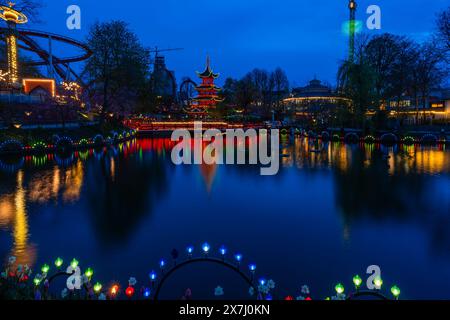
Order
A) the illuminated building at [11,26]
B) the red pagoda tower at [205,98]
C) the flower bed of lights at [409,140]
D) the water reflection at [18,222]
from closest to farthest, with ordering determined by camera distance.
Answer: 1. the water reflection at [18,222]
2. the illuminated building at [11,26]
3. the flower bed of lights at [409,140]
4. the red pagoda tower at [205,98]

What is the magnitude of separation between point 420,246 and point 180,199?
30.1 feet

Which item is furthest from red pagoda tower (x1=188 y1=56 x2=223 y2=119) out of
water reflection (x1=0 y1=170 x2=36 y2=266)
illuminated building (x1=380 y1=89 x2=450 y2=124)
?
water reflection (x1=0 y1=170 x2=36 y2=266)

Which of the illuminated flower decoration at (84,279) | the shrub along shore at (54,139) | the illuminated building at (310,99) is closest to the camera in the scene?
the illuminated flower decoration at (84,279)

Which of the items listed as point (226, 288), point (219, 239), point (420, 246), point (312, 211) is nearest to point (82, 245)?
point (219, 239)

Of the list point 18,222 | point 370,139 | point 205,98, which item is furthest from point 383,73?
point 18,222

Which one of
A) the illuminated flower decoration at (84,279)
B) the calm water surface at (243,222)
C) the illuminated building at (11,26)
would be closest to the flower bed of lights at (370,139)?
the calm water surface at (243,222)

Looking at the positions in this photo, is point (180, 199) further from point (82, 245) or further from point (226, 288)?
point (226, 288)

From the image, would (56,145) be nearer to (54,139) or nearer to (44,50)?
(54,139)

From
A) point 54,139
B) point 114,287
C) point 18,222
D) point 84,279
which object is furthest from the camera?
point 54,139

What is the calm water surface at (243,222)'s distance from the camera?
25.4ft

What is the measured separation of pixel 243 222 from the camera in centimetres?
1160

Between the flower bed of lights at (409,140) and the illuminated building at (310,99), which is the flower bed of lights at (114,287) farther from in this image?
the illuminated building at (310,99)

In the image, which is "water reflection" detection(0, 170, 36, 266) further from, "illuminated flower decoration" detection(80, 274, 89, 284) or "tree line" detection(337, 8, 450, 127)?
"tree line" detection(337, 8, 450, 127)

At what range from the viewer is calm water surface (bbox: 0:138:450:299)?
774 centimetres
